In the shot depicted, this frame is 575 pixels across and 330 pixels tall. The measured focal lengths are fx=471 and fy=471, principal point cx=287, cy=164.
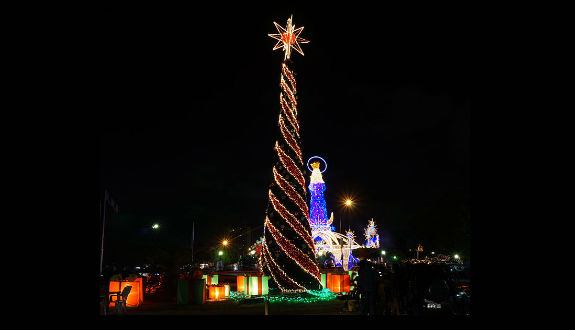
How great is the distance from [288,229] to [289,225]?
0.16 meters

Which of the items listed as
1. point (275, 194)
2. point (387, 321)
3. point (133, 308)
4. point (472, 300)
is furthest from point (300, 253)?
point (472, 300)

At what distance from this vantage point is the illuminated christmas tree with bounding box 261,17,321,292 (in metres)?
17.9

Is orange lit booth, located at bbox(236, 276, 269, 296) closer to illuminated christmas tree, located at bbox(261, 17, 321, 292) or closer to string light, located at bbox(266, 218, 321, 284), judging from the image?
illuminated christmas tree, located at bbox(261, 17, 321, 292)

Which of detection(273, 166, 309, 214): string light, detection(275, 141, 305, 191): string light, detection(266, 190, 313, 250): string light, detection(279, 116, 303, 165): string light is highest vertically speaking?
detection(279, 116, 303, 165): string light

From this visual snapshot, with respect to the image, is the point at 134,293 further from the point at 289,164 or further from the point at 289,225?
the point at 289,164

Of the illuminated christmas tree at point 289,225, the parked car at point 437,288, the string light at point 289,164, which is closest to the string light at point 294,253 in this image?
the illuminated christmas tree at point 289,225

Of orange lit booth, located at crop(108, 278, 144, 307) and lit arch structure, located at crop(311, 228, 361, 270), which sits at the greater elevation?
lit arch structure, located at crop(311, 228, 361, 270)

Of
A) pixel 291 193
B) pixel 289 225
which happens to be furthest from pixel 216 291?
pixel 291 193

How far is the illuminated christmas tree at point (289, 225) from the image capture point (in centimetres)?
1788

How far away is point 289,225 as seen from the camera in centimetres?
1797

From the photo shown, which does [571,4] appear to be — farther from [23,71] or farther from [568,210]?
[23,71]

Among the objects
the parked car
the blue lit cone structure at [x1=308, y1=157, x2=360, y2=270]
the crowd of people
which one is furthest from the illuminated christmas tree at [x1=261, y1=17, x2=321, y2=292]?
the blue lit cone structure at [x1=308, y1=157, x2=360, y2=270]

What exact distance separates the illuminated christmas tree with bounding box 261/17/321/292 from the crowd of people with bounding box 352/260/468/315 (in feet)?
18.9

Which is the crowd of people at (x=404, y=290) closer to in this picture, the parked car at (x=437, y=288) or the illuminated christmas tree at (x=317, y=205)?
the parked car at (x=437, y=288)
